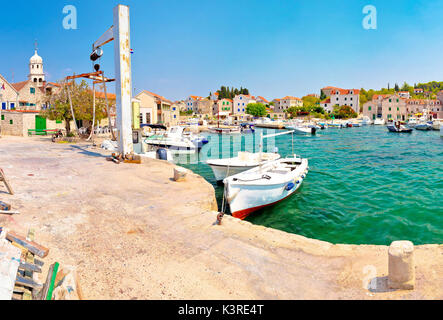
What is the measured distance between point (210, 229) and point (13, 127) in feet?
113

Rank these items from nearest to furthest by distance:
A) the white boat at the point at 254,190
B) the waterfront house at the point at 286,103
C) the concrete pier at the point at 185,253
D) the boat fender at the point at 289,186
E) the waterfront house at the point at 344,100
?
the concrete pier at the point at 185,253
the white boat at the point at 254,190
the boat fender at the point at 289,186
the waterfront house at the point at 344,100
the waterfront house at the point at 286,103

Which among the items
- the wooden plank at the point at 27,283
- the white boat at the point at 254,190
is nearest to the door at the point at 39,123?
the white boat at the point at 254,190

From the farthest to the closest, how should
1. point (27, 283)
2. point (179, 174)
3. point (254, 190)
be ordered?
1. point (179, 174)
2. point (254, 190)
3. point (27, 283)

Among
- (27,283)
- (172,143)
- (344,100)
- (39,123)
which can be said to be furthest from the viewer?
(344,100)

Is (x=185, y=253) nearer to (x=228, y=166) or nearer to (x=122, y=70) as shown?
(x=228, y=166)

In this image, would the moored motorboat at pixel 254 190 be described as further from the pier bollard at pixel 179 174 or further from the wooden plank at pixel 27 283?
the wooden plank at pixel 27 283

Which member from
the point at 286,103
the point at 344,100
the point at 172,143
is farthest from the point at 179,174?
the point at 286,103

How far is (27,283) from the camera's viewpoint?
4191 millimetres

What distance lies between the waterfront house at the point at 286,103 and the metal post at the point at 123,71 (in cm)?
12605

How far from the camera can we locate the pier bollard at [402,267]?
4434mm

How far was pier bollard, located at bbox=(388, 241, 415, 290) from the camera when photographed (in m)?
4.43

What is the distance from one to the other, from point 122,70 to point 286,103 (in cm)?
12935
